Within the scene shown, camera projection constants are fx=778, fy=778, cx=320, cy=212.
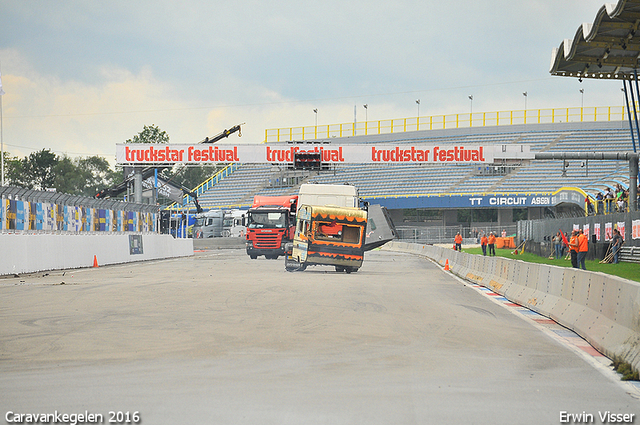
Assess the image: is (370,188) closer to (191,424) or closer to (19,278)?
(19,278)

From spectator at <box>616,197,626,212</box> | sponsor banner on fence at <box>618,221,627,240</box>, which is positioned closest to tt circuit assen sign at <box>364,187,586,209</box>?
spectator at <box>616,197,626,212</box>

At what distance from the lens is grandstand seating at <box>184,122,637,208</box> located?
69.1m

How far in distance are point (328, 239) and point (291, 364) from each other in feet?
A: 65.1

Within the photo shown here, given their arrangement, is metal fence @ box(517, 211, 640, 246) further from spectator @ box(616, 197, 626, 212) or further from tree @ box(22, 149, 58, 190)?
tree @ box(22, 149, 58, 190)

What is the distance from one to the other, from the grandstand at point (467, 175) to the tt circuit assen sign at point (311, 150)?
43.3 ft

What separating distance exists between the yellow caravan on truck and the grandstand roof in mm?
10173

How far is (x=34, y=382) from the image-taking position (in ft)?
23.4

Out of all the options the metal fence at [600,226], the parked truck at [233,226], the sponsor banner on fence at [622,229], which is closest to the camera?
the metal fence at [600,226]

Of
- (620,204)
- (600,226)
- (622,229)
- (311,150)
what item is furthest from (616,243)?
(311,150)

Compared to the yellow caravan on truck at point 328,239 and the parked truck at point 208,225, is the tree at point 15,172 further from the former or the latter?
the yellow caravan on truck at point 328,239

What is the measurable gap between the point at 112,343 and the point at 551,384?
526 centimetres

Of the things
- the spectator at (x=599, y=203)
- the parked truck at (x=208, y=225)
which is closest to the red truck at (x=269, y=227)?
the spectator at (x=599, y=203)

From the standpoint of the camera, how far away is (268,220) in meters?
40.4

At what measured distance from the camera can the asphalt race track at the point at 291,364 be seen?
20.1 ft
